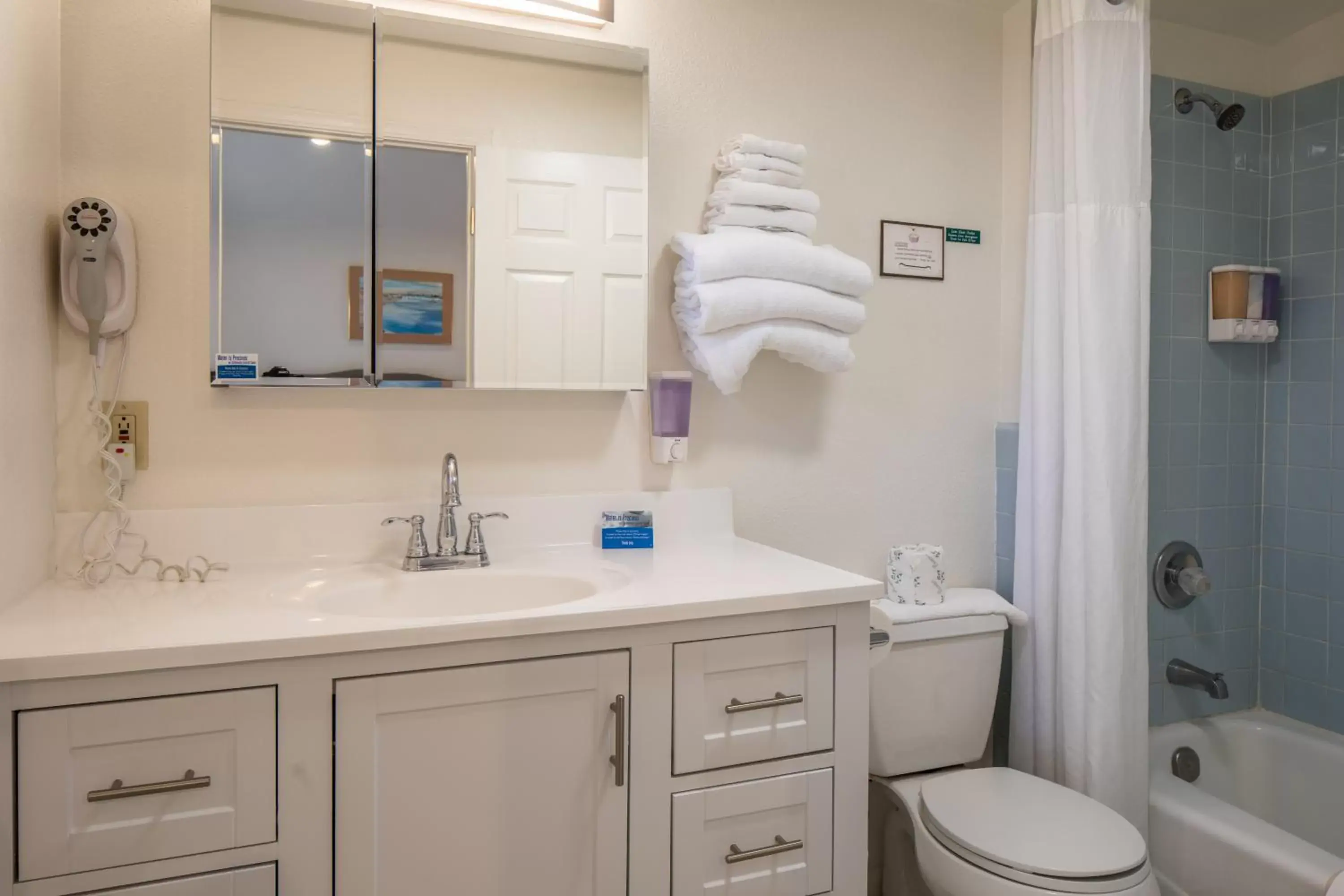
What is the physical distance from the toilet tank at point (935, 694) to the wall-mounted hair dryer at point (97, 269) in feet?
5.15

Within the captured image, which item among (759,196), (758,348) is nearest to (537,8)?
(759,196)

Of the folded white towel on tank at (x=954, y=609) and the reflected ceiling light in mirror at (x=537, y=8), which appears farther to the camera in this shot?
the folded white towel on tank at (x=954, y=609)

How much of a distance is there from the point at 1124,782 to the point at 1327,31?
6.70 feet

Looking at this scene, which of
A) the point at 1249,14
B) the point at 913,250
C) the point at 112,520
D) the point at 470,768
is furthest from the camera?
the point at 1249,14

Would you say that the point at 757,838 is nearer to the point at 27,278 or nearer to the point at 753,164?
the point at 753,164

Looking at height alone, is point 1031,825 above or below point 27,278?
below

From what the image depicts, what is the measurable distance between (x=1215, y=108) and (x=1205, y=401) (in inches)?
30.9

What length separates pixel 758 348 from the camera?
5.72 feet

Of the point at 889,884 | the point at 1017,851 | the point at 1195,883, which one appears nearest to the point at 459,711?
the point at 1017,851

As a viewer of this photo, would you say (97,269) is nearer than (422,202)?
Yes

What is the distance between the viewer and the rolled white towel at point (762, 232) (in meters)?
1.77

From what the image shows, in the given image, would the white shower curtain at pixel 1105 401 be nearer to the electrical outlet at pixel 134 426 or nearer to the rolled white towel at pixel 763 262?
the rolled white towel at pixel 763 262

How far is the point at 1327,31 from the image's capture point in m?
2.25

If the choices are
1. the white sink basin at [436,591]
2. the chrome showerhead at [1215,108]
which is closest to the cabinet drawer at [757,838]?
the white sink basin at [436,591]
